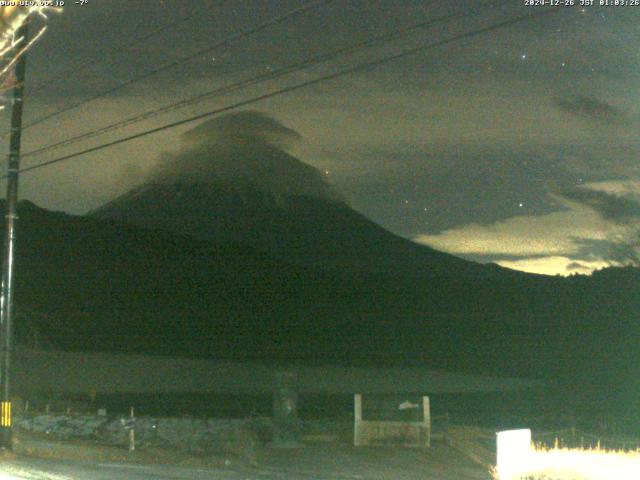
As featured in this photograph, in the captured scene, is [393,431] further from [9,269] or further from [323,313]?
[323,313]

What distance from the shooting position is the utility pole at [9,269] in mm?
20172

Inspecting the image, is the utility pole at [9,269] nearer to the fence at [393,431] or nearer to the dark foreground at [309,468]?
the dark foreground at [309,468]

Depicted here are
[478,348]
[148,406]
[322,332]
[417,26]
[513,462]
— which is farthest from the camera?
[322,332]

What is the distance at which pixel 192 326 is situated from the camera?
96.2 metres

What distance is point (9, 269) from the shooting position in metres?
21.0

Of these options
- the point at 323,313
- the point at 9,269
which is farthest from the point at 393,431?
the point at 323,313

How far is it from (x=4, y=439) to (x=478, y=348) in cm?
7613

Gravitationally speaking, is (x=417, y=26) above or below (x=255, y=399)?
above

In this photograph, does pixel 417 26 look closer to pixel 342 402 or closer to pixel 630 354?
pixel 342 402

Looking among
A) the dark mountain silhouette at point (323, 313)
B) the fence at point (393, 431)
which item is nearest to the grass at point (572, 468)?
the fence at point (393, 431)

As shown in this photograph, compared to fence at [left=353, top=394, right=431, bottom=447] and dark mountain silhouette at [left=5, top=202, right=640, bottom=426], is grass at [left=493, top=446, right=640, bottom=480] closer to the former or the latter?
fence at [left=353, top=394, right=431, bottom=447]

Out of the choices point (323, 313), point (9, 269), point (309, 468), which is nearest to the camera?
point (9, 269)

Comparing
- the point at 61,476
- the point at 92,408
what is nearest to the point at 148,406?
the point at 92,408

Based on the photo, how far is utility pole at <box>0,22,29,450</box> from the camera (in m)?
20.2
